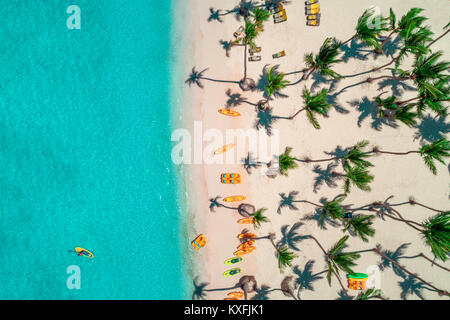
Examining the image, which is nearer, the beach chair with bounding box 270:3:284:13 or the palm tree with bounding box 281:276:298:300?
the beach chair with bounding box 270:3:284:13

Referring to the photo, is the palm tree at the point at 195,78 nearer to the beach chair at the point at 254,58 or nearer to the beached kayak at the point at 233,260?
the beach chair at the point at 254,58

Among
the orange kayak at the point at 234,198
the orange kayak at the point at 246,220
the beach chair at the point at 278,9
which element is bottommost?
the orange kayak at the point at 246,220

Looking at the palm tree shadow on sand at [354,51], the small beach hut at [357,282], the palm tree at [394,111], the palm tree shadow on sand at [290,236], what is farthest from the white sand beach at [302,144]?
the palm tree at [394,111]

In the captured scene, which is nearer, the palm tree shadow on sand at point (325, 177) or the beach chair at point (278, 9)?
the beach chair at point (278, 9)

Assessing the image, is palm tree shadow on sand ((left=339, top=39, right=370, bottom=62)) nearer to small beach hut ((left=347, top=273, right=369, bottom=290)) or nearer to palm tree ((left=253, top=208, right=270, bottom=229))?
palm tree ((left=253, top=208, right=270, bottom=229))

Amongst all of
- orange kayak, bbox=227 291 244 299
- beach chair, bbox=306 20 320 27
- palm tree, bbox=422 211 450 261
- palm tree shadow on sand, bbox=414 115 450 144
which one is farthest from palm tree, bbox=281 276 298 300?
beach chair, bbox=306 20 320 27

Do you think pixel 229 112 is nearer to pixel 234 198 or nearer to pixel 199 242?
pixel 234 198
